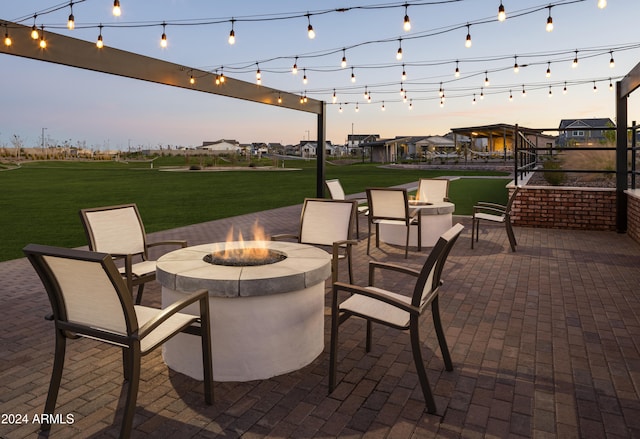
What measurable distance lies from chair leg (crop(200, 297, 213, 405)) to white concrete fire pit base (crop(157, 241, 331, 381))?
17cm

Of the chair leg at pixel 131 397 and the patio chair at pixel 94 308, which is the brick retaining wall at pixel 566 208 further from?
the chair leg at pixel 131 397

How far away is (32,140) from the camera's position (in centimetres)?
6362

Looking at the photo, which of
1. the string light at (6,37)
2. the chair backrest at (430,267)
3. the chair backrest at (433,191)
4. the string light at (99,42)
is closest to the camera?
the chair backrest at (430,267)

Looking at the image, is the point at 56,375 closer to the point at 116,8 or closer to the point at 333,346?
the point at 333,346

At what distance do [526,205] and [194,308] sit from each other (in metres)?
8.36

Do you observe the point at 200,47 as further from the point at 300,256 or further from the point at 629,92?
the point at 300,256

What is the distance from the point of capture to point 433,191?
352 inches

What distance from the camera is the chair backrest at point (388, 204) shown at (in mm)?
7074

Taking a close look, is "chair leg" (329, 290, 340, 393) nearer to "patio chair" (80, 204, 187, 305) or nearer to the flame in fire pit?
the flame in fire pit

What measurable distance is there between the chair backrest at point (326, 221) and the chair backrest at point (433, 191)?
4.02 m

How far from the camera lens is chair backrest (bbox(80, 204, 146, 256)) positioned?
4.18 meters

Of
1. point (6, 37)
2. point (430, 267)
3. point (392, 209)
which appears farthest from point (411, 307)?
point (6, 37)

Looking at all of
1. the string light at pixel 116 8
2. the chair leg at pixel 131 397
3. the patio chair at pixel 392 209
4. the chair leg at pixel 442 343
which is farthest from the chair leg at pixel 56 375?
the patio chair at pixel 392 209

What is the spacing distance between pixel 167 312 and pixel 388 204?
5.19m
